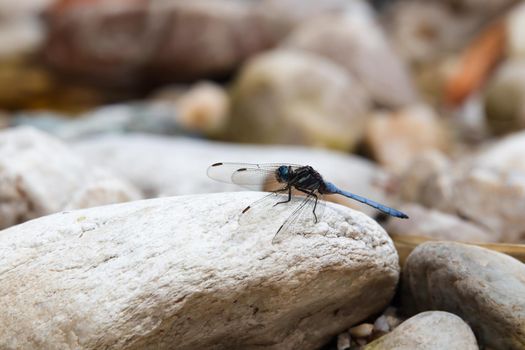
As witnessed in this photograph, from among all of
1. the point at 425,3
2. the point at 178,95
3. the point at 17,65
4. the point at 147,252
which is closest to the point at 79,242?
the point at 147,252

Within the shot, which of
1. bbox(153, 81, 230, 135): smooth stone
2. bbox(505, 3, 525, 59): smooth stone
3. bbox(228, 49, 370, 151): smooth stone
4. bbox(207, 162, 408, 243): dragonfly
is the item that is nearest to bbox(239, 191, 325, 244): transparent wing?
bbox(207, 162, 408, 243): dragonfly

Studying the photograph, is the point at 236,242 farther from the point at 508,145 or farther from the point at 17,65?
the point at 17,65

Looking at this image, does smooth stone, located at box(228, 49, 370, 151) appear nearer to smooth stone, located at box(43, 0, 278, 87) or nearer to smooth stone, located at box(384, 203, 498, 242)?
smooth stone, located at box(43, 0, 278, 87)

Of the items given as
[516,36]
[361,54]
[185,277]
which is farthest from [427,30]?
[185,277]

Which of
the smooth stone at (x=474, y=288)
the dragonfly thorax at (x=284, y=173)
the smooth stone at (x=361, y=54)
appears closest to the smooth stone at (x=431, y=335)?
the smooth stone at (x=474, y=288)

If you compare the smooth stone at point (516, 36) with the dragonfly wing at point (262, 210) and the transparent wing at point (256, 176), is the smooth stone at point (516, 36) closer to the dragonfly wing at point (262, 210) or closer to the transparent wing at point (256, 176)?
the transparent wing at point (256, 176)

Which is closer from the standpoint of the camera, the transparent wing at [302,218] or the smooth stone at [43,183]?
the transparent wing at [302,218]
